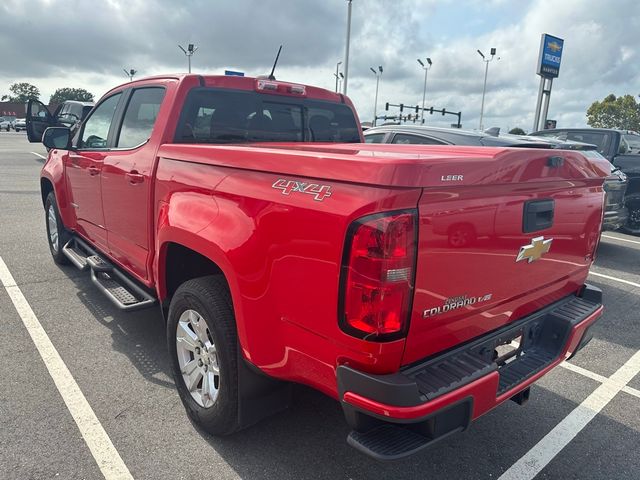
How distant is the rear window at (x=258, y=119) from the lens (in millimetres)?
3288

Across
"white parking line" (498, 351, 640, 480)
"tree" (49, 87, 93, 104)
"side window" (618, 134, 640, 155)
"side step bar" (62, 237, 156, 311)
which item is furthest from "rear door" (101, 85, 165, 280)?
"tree" (49, 87, 93, 104)

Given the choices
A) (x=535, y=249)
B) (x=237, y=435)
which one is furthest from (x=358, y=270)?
(x=237, y=435)

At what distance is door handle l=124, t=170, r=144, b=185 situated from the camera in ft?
10.4

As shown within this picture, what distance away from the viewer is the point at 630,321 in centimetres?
489

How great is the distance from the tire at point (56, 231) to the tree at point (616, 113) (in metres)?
67.5

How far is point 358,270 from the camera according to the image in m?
1.77

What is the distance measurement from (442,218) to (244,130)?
2.13 meters

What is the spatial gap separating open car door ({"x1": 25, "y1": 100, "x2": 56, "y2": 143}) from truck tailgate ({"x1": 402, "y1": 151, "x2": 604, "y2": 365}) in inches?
186

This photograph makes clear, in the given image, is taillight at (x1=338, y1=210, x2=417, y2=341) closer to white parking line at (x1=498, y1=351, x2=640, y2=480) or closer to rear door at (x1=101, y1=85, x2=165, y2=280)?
white parking line at (x1=498, y1=351, x2=640, y2=480)

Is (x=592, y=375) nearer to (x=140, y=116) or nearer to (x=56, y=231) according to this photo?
(x=140, y=116)

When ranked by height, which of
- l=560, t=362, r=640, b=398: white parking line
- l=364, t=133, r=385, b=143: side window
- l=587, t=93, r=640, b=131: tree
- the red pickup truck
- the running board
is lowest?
l=560, t=362, r=640, b=398: white parking line

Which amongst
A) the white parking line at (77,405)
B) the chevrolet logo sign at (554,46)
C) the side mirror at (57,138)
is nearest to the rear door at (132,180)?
the white parking line at (77,405)

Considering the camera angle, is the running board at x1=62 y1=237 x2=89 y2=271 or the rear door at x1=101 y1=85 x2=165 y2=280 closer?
the rear door at x1=101 y1=85 x2=165 y2=280

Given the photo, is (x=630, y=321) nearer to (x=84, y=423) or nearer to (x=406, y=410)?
(x=406, y=410)
